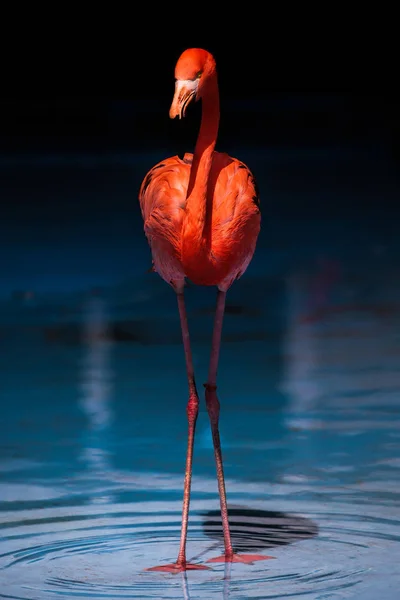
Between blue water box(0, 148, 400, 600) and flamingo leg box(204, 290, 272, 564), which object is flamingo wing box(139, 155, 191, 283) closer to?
flamingo leg box(204, 290, 272, 564)

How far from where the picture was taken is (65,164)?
1938 cm

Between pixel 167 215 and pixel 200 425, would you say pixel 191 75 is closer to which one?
pixel 167 215

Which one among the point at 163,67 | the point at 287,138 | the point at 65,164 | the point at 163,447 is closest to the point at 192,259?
the point at 163,447

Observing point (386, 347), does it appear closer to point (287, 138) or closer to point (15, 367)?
point (15, 367)

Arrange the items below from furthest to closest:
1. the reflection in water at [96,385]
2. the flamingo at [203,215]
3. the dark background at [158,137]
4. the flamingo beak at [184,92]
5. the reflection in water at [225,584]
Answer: the dark background at [158,137] → the reflection in water at [96,385] → the flamingo at [203,215] → the flamingo beak at [184,92] → the reflection in water at [225,584]

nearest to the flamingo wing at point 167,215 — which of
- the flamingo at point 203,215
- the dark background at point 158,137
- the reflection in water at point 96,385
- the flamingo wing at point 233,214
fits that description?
the flamingo at point 203,215

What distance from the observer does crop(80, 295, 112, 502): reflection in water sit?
259 inches

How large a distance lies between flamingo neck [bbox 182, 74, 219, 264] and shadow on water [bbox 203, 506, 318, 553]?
1.01 metres

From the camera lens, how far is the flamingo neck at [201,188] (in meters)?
5.26

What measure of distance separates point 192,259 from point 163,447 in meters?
1.59

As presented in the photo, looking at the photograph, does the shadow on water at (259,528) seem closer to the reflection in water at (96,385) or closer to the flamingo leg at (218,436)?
the flamingo leg at (218,436)

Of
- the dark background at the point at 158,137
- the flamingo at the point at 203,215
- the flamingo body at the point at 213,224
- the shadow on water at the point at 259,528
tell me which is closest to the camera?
the flamingo at the point at 203,215

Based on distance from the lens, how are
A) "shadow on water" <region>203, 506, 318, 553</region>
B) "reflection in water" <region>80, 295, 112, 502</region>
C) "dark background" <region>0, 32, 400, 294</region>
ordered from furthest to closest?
"dark background" <region>0, 32, 400, 294</region> → "reflection in water" <region>80, 295, 112, 502</region> → "shadow on water" <region>203, 506, 318, 553</region>

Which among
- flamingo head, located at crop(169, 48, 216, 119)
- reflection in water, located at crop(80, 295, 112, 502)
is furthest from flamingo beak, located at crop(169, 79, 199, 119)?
reflection in water, located at crop(80, 295, 112, 502)
